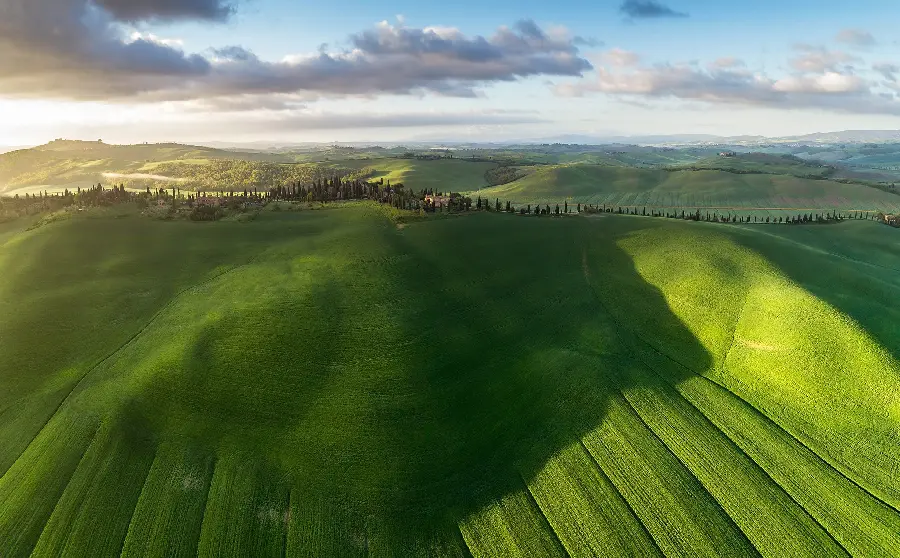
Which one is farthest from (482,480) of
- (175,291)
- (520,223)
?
(520,223)

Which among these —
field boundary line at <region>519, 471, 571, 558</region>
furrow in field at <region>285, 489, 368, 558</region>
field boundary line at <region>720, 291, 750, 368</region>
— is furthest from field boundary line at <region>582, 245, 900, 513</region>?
furrow in field at <region>285, 489, 368, 558</region>

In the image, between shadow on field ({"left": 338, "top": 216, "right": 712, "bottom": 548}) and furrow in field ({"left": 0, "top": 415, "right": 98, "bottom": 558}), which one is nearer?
furrow in field ({"left": 0, "top": 415, "right": 98, "bottom": 558})

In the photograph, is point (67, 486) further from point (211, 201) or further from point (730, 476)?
point (211, 201)

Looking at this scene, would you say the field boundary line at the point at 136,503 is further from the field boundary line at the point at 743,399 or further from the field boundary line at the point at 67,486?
the field boundary line at the point at 743,399

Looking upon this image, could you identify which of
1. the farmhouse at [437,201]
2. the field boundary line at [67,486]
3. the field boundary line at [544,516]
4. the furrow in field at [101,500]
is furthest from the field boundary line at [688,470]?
the farmhouse at [437,201]

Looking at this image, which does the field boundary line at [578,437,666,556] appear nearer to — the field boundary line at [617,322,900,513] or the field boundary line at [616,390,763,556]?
the field boundary line at [616,390,763,556]
